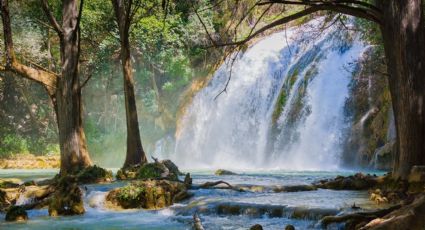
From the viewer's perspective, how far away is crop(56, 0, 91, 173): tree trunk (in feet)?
48.3

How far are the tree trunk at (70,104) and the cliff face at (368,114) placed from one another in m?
10.1

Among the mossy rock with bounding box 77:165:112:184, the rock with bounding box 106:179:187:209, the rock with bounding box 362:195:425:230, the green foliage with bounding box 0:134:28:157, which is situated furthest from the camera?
the green foliage with bounding box 0:134:28:157

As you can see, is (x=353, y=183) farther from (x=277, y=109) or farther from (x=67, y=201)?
(x=277, y=109)

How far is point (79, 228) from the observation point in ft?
28.4

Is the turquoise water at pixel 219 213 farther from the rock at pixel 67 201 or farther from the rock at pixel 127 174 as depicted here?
the rock at pixel 127 174

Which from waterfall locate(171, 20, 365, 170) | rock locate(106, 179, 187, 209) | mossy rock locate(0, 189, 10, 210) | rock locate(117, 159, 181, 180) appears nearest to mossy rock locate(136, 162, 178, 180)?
rock locate(117, 159, 181, 180)

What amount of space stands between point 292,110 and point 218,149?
19.1 ft

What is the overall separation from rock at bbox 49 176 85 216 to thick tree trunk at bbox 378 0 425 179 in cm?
579

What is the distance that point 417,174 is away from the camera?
8.73 m

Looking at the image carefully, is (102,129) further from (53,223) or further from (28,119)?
(53,223)

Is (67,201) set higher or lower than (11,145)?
lower

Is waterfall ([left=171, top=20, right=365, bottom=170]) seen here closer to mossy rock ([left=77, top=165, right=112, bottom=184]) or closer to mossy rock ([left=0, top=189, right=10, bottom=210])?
mossy rock ([left=77, top=165, right=112, bottom=184])

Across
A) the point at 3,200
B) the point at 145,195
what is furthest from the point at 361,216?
the point at 3,200

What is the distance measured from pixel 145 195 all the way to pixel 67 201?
4.75 feet
